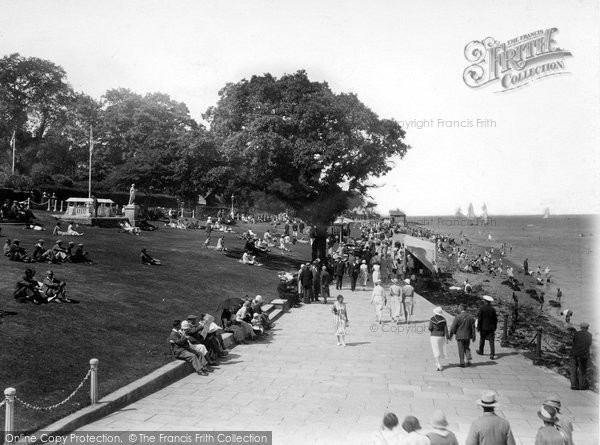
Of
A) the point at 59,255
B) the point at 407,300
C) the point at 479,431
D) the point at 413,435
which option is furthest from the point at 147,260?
the point at 413,435

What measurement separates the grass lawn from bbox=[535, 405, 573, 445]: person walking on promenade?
6.78 metres

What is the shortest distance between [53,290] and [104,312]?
4.77 ft

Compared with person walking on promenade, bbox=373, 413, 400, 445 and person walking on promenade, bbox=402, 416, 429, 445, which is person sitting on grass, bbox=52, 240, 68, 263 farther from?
person walking on promenade, bbox=402, 416, 429, 445

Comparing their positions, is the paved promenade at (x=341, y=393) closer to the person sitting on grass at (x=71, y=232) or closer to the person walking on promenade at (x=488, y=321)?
the person walking on promenade at (x=488, y=321)

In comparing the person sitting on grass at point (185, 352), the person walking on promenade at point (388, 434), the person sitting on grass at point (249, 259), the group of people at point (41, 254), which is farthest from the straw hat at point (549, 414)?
the person sitting on grass at point (249, 259)

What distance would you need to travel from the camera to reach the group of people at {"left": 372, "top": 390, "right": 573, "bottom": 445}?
5.64 m

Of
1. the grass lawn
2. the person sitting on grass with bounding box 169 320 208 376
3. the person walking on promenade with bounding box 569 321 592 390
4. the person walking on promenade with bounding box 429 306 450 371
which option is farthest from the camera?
the person walking on promenade with bounding box 429 306 450 371

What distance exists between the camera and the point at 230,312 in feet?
49.7

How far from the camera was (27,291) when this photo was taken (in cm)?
1295

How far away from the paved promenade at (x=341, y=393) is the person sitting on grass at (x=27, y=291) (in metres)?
4.73

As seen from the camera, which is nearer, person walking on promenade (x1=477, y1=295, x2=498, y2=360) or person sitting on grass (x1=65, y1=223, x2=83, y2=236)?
person walking on promenade (x1=477, y1=295, x2=498, y2=360)

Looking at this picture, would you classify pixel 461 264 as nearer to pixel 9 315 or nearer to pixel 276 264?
pixel 276 264

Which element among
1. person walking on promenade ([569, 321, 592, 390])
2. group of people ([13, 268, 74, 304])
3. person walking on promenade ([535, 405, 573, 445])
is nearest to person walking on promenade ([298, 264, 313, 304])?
group of people ([13, 268, 74, 304])

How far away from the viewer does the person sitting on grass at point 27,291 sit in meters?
12.7
